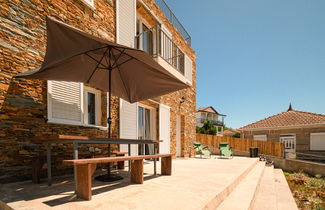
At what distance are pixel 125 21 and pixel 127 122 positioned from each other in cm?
341

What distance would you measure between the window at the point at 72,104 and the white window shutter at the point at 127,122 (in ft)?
2.71

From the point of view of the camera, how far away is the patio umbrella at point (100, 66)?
8.75 feet

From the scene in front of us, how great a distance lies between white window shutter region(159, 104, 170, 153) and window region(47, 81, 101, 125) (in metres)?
3.20

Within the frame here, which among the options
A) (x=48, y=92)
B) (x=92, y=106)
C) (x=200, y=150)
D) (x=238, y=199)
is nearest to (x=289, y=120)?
(x=200, y=150)

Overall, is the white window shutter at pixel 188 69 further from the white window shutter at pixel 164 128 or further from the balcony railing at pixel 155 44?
the white window shutter at pixel 164 128

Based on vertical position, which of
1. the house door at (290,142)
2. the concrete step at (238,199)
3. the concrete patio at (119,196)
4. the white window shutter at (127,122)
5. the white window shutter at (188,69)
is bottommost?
the house door at (290,142)

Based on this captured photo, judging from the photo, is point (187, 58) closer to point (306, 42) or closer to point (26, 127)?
point (26, 127)

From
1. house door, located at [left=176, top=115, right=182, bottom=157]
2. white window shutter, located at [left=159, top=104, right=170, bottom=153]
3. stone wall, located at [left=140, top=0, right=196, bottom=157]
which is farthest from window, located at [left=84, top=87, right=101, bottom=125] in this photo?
house door, located at [left=176, top=115, right=182, bottom=157]

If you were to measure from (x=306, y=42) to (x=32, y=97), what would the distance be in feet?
57.7

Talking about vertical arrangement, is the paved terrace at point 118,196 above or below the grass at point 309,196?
above

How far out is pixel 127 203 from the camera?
2145 millimetres

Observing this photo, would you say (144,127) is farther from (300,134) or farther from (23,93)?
(300,134)

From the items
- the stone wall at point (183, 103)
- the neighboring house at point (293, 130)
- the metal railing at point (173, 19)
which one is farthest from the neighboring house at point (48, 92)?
the neighboring house at point (293, 130)

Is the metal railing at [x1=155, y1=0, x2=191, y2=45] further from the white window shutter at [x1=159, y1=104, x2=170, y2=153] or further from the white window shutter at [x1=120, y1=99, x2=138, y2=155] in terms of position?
the white window shutter at [x1=120, y1=99, x2=138, y2=155]
